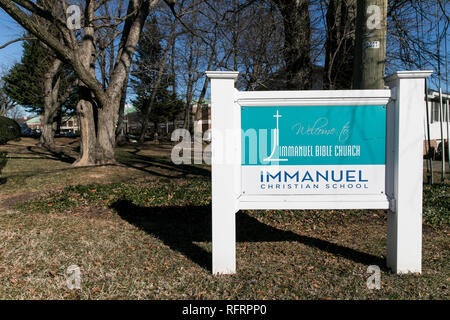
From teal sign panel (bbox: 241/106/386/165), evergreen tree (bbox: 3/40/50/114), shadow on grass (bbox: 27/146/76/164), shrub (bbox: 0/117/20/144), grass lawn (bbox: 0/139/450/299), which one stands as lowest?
grass lawn (bbox: 0/139/450/299)

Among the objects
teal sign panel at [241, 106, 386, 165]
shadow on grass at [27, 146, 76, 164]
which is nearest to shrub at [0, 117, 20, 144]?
shadow on grass at [27, 146, 76, 164]

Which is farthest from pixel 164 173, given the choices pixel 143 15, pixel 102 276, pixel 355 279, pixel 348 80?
pixel 355 279

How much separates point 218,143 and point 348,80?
7.00m

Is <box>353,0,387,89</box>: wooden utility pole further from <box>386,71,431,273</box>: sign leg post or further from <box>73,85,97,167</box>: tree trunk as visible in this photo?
<box>73,85,97,167</box>: tree trunk

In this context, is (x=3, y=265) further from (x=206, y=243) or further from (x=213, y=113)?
(x=213, y=113)

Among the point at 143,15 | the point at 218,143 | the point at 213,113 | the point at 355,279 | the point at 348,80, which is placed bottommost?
the point at 355,279

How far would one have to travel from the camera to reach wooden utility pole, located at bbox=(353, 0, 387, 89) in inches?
205

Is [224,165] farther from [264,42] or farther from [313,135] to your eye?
[264,42]

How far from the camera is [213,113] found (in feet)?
12.3

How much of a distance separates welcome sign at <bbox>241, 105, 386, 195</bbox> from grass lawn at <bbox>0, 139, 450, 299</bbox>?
3.27ft

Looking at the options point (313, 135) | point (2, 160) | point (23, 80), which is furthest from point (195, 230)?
point (23, 80)

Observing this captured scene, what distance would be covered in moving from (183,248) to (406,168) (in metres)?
2.95

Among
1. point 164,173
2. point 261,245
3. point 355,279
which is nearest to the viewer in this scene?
point 355,279

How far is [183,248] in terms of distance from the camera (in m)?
4.77
